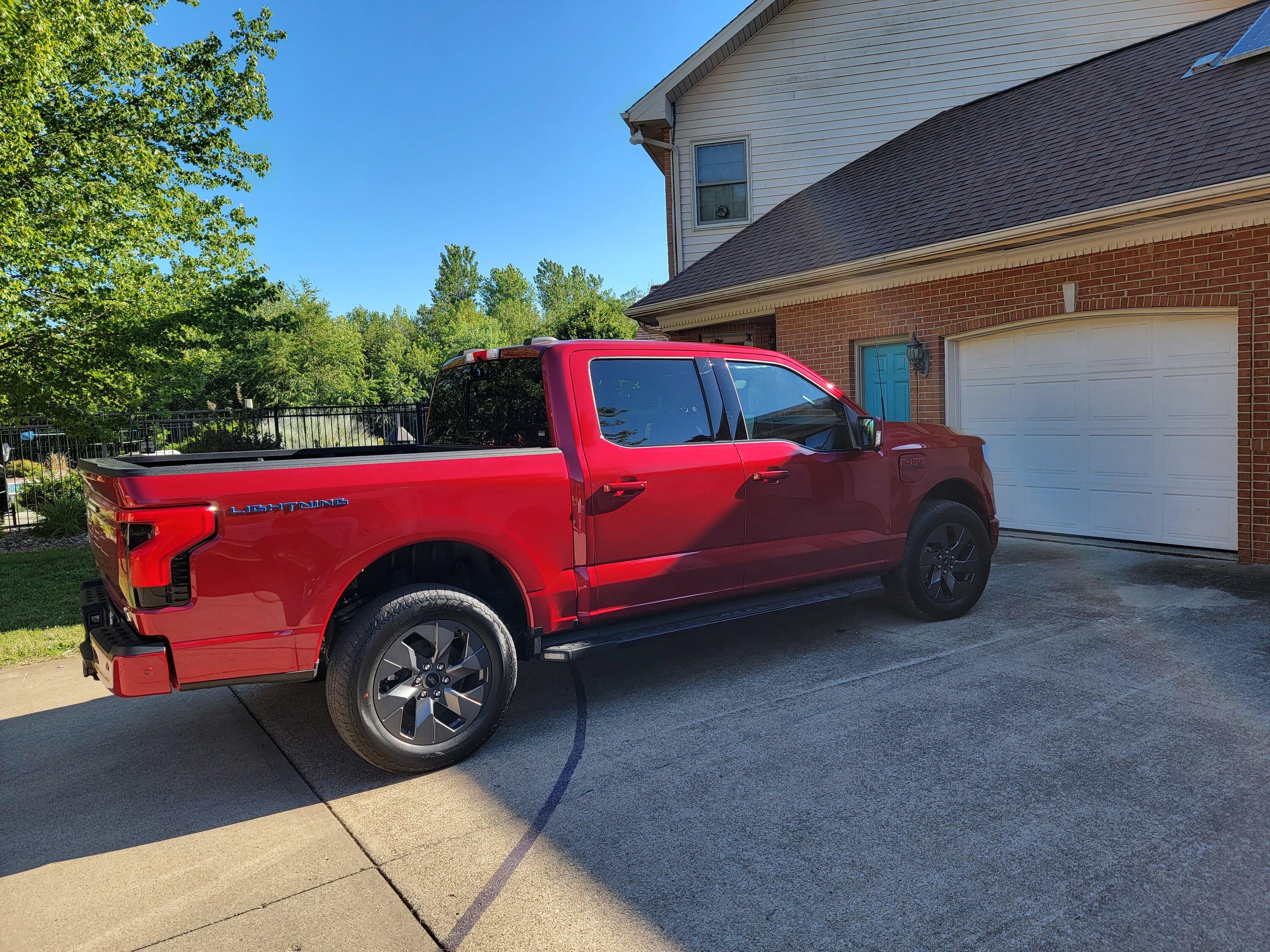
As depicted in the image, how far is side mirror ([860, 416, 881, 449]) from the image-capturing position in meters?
5.11

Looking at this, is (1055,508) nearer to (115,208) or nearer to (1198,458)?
(1198,458)

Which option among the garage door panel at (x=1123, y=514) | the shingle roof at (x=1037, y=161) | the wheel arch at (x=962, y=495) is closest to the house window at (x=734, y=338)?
the shingle roof at (x=1037, y=161)

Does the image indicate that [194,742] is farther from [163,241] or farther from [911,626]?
[163,241]

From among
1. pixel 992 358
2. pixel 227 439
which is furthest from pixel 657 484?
pixel 227 439

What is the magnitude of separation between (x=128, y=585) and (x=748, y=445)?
123 inches

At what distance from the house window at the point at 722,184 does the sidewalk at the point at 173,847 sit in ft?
39.5

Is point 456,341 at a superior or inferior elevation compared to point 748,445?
superior

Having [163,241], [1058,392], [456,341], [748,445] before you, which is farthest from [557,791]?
[456,341]

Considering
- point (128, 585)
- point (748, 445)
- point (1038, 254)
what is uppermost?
point (1038, 254)

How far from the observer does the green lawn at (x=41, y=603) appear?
6.09 meters

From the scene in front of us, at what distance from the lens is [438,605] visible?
360 centimetres

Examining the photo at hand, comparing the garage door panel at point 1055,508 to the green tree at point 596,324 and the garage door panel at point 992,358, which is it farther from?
the green tree at point 596,324

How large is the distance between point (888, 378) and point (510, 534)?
8055 millimetres

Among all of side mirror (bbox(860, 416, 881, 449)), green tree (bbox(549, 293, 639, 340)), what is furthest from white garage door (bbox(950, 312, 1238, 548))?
green tree (bbox(549, 293, 639, 340))
